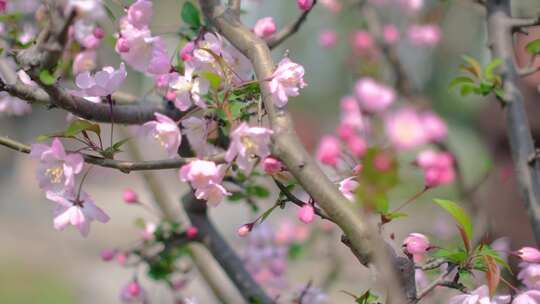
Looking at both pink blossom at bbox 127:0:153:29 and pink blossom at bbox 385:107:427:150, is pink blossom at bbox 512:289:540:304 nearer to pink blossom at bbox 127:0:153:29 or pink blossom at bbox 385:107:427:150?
pink blossom at bbox 127:0:153:29

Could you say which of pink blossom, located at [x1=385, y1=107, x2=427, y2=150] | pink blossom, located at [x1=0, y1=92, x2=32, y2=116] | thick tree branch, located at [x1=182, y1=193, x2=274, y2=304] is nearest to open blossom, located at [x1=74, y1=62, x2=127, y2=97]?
thick tree branch, located at [x1=182, y1=193, x2=274, y2=304]

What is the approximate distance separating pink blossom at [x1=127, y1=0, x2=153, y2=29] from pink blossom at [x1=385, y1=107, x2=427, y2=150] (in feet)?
10.9

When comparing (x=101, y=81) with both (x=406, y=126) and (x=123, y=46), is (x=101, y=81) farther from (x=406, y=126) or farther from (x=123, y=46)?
(x=406, y=126)

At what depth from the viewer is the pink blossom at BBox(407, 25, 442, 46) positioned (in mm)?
3660

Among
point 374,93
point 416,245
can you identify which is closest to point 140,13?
point 416,245

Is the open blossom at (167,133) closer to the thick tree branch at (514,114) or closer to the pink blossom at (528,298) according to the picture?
the pink blossom at (528,298)

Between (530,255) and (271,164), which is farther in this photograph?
(530,255)

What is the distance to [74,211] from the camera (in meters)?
0.98

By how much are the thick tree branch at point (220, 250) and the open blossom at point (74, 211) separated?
45 cm

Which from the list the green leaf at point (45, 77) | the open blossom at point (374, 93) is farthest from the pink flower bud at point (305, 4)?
the open blossom at point (374, 93)

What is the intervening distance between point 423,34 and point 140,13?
278 cm

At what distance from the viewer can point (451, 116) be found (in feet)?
29.9

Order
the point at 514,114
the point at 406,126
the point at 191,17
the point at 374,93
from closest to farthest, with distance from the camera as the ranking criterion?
the point at 191,17 < the point at 514,114 < the point at 374,93 < the point at 406,126

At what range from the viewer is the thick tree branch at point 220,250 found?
145 centimetres
